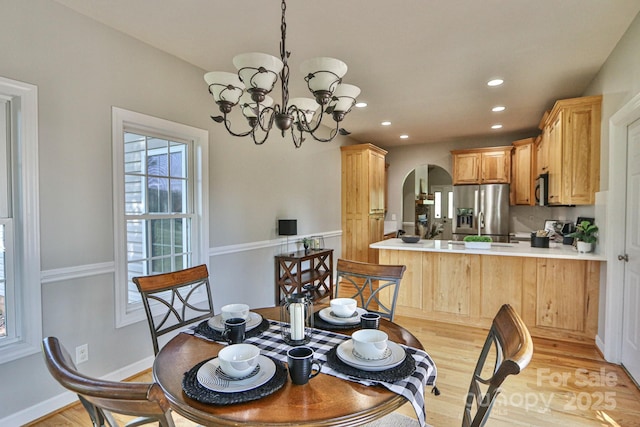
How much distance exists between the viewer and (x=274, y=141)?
4156 mm

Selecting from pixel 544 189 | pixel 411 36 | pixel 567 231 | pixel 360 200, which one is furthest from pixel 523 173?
pixel 411 36

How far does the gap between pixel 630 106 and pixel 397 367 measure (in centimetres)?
Answer: 260

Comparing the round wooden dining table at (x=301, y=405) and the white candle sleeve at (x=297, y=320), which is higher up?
the white candle sleeve at (x=297, y=320)

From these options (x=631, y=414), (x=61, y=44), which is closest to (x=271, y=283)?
(x=61, y=44)

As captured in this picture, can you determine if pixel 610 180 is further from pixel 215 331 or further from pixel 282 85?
pixel 215 331

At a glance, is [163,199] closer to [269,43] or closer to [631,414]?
[269,43]

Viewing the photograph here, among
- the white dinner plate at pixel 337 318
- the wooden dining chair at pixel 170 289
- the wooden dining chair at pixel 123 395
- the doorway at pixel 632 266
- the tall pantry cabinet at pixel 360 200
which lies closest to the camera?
the wooden dining chair at pixel 123 395

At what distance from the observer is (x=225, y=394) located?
104cm

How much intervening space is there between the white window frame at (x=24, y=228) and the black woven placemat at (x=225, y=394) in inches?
61.0

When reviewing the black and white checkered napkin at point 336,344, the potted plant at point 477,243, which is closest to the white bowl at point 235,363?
the black and white checkered napkin at point 336,344

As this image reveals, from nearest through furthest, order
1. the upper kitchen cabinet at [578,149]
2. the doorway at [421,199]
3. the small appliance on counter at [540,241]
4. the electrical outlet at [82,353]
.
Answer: the electrical outlet at [82,353]
the upper kitchen cabinet at [578,149]
the small appliance on counter at [540,241]
the doorway at [421,199]

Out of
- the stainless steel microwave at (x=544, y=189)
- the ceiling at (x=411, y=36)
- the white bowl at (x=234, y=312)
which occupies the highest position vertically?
the ceiling at (x=411, y=36)

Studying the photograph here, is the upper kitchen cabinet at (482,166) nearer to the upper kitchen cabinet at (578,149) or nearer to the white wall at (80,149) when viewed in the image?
the upper kitchen cabinet at (578,149)

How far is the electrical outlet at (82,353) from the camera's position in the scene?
2.25 metres
